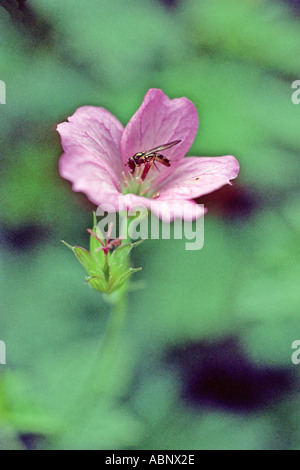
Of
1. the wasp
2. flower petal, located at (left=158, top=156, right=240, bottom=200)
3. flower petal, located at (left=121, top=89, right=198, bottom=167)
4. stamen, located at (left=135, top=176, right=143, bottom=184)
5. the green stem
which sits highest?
flower petal, located at (left=121, top=89, right=198, bottom=167)

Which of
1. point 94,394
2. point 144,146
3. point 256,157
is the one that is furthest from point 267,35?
point 94,394

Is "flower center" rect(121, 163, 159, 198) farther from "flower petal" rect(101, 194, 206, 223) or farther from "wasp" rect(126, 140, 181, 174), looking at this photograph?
"flower petal" rect(101, 194, 206, 223)

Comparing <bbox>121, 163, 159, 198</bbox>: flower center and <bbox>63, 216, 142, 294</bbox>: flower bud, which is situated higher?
<bbox>121, 163, 159, 198</bbox>: flower center

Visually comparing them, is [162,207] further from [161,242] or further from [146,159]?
[161,242]

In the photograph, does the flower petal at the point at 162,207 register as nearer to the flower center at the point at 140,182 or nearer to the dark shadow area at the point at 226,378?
the flower center at the point at 140,182

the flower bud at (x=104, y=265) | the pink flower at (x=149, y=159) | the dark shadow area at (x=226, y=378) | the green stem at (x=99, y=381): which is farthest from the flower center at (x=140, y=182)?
the dark shadow area at (x=226, y=378)

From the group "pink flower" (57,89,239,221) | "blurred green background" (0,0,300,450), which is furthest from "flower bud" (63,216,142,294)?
"blurred green background" (0,0,300,450)
